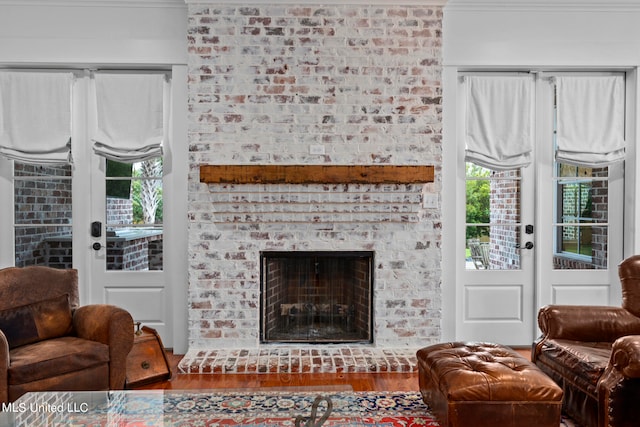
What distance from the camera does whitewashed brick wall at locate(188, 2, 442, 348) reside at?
13.7 ft

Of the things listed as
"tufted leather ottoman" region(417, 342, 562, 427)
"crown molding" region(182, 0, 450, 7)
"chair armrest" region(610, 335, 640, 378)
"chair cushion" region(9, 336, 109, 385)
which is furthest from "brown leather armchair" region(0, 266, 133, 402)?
"chair armrest" region(610, 335, 640, 378)

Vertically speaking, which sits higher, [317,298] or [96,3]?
[96,3]

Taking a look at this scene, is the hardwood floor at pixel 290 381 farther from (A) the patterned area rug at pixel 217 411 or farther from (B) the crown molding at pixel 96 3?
(B) the crown molding at pixel 96 3

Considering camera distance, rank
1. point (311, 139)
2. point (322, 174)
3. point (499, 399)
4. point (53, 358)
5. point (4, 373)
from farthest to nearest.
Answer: point (311, 139) < point (322, 174) < point (53, 358) < point (4, 373) < point (499, 399)

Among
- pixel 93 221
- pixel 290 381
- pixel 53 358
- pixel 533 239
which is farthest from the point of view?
pixel 533 239

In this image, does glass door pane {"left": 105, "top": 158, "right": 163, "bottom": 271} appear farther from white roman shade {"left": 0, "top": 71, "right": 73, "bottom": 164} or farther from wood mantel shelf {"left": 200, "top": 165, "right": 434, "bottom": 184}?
wood mantel shelf {"left": 200, "top": 165, "right": 434, "bottom": 184}

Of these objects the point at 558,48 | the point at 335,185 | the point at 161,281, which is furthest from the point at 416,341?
the point at 558,48

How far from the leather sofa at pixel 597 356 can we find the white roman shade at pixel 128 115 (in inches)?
136

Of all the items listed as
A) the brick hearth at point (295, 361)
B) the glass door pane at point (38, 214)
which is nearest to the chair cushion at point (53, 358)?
the brick hearth at point (295, 361)

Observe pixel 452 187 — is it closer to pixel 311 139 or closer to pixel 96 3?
pixel 311 139

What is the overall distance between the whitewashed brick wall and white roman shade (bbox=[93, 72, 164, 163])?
47cm

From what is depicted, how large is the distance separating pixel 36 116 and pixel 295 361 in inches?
120

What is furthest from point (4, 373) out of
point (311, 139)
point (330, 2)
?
point (330, 2)

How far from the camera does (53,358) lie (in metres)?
3.00
